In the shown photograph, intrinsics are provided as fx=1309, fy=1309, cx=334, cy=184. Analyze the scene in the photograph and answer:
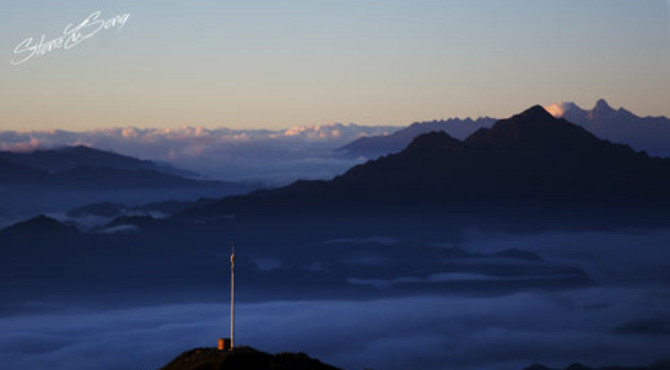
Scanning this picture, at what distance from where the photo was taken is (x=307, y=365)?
166375 mm

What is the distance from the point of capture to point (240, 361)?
156 metres

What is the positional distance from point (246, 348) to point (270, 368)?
5.92m

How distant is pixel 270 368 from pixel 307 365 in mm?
9443

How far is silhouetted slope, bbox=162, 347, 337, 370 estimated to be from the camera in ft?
511

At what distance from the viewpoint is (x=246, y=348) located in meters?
163

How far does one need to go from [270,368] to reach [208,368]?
7.81 metres

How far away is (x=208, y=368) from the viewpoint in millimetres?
155000

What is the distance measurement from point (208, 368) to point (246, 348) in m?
8.72

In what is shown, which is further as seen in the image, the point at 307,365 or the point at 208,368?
the point at 307,365

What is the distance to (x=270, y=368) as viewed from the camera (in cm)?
15800

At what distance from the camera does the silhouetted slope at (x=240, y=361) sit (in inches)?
6129

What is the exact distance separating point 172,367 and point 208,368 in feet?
40.8

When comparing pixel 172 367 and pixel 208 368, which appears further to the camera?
pixel 172 367
